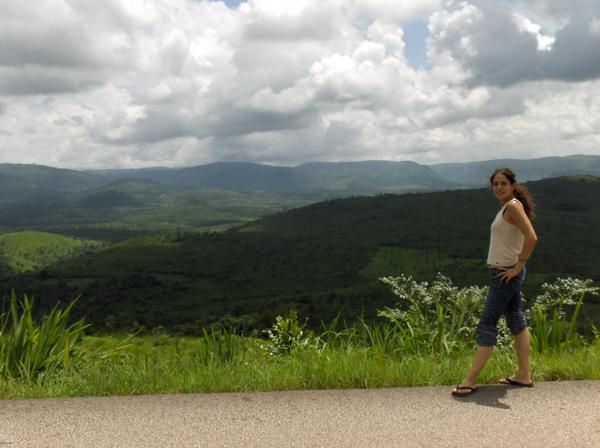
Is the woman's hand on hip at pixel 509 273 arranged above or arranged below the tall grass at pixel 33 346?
above

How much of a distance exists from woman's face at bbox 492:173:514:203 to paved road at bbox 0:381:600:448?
1927 millimetres

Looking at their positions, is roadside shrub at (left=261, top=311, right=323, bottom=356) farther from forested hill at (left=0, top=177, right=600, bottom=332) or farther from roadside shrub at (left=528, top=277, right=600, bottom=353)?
forested hill at (left=0, top=177, right=600, bottom=332)

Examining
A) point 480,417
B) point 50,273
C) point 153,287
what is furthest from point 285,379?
point 50,273

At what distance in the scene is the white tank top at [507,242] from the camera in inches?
213

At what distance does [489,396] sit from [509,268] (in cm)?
129

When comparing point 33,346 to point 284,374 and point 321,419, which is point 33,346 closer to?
point 284,374

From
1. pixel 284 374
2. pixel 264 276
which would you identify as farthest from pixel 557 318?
pixel 264 276

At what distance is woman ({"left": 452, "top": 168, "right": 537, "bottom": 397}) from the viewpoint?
5.30 m

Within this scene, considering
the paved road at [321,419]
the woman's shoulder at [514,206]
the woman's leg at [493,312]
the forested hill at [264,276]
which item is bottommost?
the forested hill at [264,276]

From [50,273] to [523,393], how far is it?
179567 mm

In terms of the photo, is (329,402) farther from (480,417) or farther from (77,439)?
(77,439)

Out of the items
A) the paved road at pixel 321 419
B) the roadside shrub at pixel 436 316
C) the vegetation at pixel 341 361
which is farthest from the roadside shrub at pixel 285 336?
the paved road at pixel 321 419

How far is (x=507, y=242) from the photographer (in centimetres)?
543

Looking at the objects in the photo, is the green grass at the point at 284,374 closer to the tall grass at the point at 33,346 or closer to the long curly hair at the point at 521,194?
the tall grass at the point at 33,346
